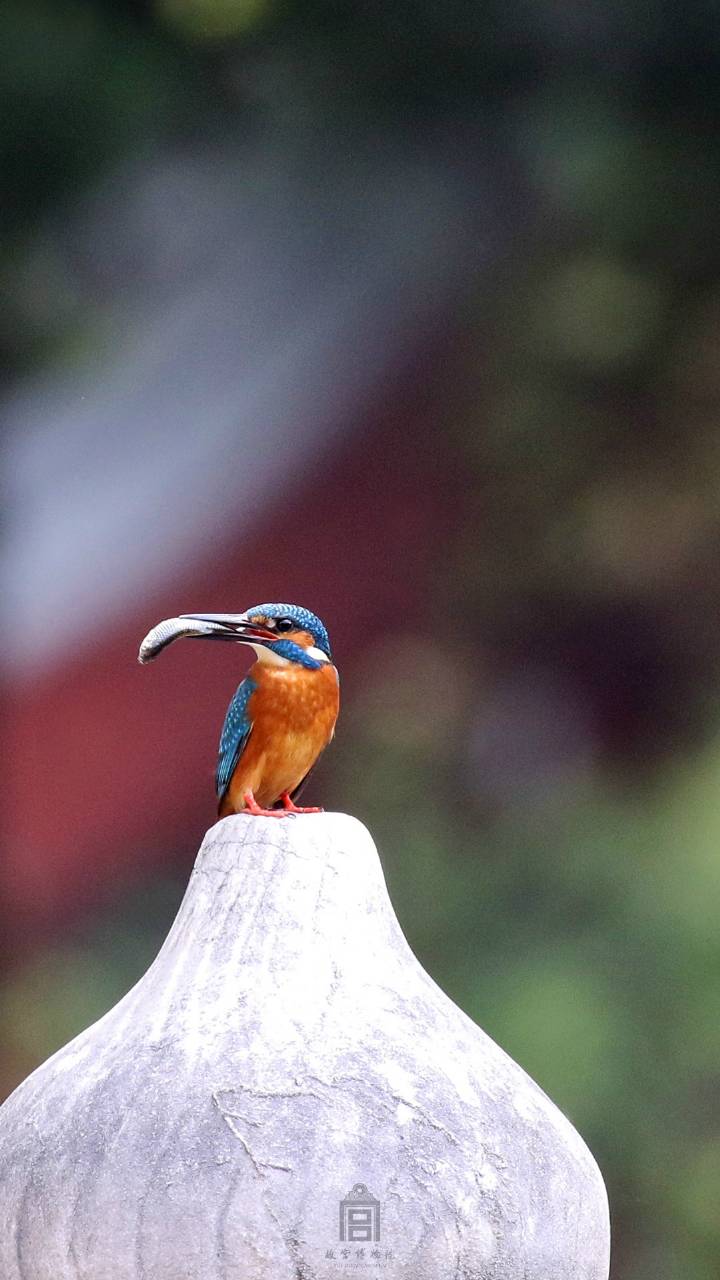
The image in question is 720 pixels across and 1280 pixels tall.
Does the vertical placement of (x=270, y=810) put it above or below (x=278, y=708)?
below

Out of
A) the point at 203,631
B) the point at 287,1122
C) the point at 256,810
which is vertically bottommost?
the point at 287,1122

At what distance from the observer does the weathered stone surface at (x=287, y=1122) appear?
2.64 metres

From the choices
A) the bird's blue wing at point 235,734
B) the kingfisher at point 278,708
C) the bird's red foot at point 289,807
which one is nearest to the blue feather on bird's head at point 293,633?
the kingfisher at point 278,708

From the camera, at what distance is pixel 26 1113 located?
2.89 metres

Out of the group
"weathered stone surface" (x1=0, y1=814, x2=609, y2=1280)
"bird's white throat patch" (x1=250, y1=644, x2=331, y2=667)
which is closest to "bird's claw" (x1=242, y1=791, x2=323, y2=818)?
"weathered stone surface" (x1=0, y1=814, x2=609, y2=1280)

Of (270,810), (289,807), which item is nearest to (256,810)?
(270,810)

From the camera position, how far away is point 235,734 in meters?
3.72

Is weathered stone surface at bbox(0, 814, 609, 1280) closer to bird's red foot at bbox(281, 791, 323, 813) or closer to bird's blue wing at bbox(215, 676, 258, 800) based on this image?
bird's red foot at bbox(281, 791, 323, 813)

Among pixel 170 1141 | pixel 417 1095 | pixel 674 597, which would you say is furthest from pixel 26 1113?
pixel 674 597

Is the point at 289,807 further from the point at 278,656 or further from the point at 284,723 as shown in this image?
the point at 278,656

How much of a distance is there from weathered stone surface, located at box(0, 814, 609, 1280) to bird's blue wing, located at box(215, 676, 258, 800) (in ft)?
2.10

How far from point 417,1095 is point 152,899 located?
483 centimetres

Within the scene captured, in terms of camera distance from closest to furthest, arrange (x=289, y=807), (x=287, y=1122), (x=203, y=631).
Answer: (x=287, y=1122), (x=203, y=631), (x=289, y=807)

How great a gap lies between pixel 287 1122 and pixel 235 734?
1.11m
